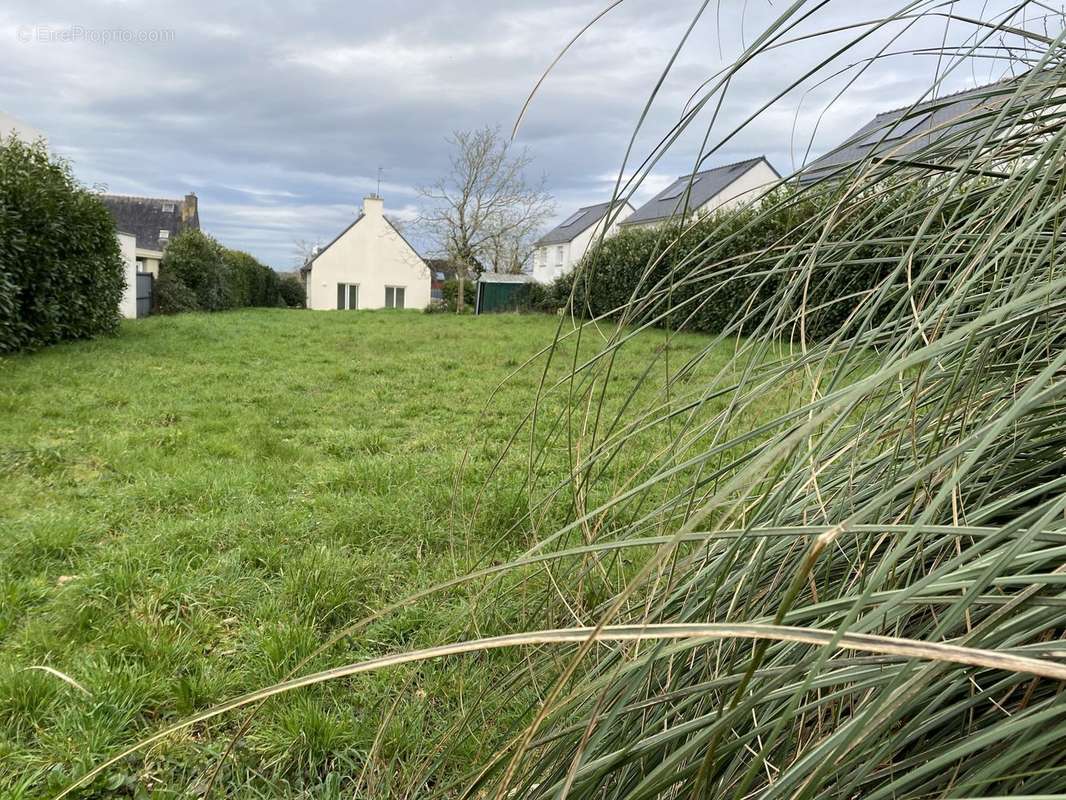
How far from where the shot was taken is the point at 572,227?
27312 millimetres

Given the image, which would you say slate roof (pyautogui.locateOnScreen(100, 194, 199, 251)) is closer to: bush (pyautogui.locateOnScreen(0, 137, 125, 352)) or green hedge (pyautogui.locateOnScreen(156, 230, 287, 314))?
green hedge (pyautogui.locateOnScreen(156, 230, 287, 314))

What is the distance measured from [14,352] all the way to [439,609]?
6.76 m

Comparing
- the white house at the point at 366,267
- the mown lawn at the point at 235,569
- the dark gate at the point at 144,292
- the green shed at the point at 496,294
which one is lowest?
the mown lawn at the point at 235,569

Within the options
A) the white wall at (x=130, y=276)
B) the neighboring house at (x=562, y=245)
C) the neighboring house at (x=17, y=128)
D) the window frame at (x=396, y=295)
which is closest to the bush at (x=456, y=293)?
the neighboring house at (x=562, y=245)

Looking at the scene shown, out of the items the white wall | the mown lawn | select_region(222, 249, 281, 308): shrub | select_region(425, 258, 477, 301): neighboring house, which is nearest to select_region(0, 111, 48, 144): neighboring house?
the white wall

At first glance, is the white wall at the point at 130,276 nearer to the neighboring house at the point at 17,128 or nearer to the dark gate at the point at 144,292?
the dark gate at the point at 144,292

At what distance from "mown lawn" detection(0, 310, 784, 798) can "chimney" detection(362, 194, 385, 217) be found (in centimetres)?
2313

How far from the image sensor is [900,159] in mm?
705

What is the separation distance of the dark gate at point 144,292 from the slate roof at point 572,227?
15.1 m

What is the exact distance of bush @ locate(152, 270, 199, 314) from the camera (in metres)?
14.0

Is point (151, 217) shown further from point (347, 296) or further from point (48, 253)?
point (48, 253)

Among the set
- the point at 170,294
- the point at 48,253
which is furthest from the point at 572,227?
the point at 48,253

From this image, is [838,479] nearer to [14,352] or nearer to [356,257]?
[14,352]

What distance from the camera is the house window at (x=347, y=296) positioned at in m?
26.9
